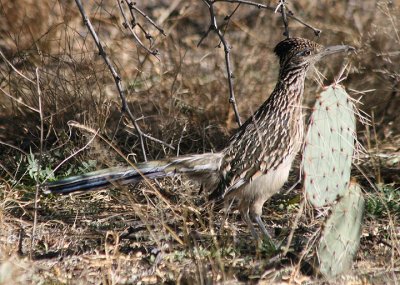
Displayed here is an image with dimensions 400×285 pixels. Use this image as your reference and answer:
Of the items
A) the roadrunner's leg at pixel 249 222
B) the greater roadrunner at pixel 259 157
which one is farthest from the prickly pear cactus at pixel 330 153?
the roadrunner's leg at pixel 249 222

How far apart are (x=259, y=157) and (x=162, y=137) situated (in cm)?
149

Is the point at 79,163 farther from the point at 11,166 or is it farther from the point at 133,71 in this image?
the point at 133,71

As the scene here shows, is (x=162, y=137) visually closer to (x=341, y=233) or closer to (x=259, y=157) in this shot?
(x=259, y=157)

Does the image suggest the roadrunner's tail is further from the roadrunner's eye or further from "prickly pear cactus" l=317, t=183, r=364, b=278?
"prickly pear cactus" l=317, t=183, r=364, b=278

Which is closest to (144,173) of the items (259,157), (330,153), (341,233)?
(259,157)

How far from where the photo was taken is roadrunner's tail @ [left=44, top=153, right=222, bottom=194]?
509 centimetres

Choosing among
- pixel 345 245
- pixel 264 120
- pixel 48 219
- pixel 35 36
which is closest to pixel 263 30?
pixel 35 36

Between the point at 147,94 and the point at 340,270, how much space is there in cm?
292

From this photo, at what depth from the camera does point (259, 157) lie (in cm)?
541

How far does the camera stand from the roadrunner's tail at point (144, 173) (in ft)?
16.7

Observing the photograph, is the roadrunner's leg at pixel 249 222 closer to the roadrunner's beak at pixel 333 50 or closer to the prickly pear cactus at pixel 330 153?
the prickly pear cactus at pixel 330 153

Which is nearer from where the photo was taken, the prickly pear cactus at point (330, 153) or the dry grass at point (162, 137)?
the prickly pear cactus at point (330, 153)

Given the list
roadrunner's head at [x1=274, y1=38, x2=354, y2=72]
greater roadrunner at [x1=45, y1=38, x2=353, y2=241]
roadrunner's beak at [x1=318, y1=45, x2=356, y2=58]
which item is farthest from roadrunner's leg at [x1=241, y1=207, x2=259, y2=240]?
roadrunner's beak at [x1=318, y1=45, x2=356, y2=58]

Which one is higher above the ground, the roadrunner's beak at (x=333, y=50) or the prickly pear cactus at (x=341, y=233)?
the roadrunner's beak at (x=333, y=50)
